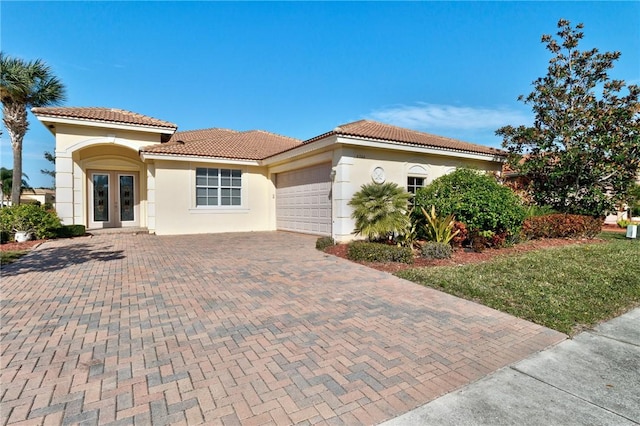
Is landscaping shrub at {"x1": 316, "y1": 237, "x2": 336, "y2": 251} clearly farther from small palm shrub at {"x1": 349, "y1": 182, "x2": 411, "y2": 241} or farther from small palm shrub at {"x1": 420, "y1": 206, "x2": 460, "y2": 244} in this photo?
small palm shrub at {"x1": 420, "y1": 206, "x2": 460, "y2": 244}

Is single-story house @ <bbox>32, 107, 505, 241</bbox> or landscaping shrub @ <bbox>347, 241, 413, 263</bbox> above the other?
single-story house @ <bbox>32, 107, 505, 241</bbox>

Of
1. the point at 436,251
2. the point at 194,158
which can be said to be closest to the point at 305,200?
the point at 194,158

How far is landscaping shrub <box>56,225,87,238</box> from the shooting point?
12977 millimetres

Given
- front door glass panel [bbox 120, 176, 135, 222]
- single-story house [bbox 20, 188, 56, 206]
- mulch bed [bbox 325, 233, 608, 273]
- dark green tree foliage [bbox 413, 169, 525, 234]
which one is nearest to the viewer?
mulch bed [bbox 325, 233, 608, 273]

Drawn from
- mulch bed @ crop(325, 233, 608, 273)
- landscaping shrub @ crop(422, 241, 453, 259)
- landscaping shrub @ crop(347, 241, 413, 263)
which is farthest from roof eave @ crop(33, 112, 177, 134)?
landscaping shrub @ crop(422, 241, 453, 259)

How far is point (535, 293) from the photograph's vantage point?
5922mm

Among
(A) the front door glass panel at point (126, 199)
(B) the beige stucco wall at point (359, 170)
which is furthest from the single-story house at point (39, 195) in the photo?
(B) the beige stucco wall at point (359, 170)

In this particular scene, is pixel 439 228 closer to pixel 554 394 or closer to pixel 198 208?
pixel 554 394

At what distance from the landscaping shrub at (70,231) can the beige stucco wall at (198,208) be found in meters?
2.71

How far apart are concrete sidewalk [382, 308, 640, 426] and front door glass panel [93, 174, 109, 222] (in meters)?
17.9

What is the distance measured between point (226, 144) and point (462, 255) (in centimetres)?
1336

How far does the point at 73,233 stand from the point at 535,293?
15.9 meters

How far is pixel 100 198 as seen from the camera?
639 inches

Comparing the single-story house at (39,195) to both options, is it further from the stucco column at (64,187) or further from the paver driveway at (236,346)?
the paver driveway at (236,346)
